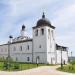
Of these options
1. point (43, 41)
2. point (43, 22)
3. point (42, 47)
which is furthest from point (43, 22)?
point (42, 47)

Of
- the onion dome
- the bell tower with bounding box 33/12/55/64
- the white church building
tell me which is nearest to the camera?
the bell tower with bounding box 33/12/55/64

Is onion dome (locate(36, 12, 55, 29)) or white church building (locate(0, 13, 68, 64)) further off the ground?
onion dome (locate(36, 12, 55, 29))

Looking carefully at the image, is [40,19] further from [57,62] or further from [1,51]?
[1,51]

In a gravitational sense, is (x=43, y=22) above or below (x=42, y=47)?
above

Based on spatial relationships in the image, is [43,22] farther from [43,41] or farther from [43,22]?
[43,41]

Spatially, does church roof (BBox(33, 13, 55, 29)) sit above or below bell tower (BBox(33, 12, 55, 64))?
above

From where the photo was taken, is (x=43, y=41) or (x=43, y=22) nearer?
(x=43, y=41)

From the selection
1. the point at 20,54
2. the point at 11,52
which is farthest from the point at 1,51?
the point at 20,54

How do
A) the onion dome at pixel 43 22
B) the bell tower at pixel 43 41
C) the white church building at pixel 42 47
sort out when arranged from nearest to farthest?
the bell tower at pixel 43 41
the white church building at pixel 42 47
the onion dome at pixel 43 22

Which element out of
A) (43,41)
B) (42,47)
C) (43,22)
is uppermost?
(43,22)

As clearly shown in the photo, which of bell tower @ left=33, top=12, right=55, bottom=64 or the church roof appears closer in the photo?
bell tower @ left=33, top=12, right=55, bottom=64

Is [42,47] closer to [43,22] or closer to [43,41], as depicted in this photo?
[43,41]

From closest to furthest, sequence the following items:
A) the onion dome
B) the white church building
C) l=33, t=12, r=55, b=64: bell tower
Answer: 1. l=33, t=12, r=55, b=64: bell tower
2. the white church building
3. the onion dome

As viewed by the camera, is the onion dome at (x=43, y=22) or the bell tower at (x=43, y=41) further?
the onion dome at (x=43, y=22)
